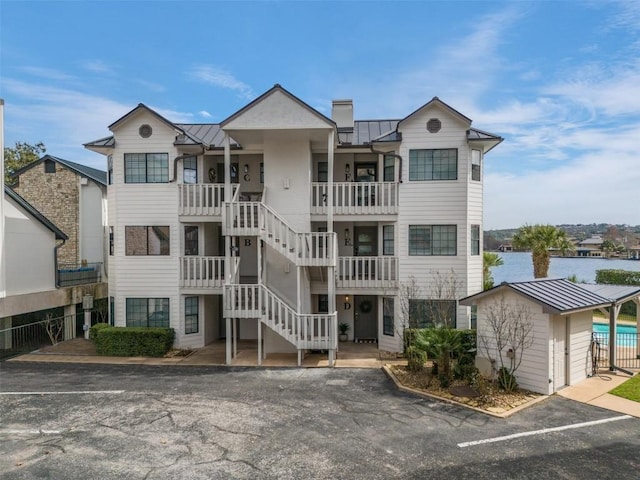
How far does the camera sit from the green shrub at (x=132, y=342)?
1566 cm

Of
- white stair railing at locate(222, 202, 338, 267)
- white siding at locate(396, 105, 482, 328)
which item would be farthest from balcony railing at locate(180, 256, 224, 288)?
white siding at locate(396, 105, 482, 328)

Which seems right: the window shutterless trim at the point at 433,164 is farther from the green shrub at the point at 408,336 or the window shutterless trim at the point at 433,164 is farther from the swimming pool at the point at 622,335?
the swimming pool at the point at 622,335

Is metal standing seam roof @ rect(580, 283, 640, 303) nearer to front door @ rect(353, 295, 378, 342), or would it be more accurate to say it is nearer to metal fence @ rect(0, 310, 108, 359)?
front door @ rect(353, 295, 378, 342)

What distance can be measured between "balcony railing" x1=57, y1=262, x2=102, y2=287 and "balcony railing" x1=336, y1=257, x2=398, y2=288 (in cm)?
1325

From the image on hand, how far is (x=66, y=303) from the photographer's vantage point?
742 inches

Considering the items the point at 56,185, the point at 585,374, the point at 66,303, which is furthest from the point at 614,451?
the point at 56,185

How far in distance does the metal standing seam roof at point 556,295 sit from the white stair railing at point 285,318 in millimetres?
4739

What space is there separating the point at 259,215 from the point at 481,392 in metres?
9.05

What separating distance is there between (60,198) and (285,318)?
54.8 ft

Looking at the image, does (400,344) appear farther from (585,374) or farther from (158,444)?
(158,444)

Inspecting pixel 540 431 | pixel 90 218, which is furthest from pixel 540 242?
pixel 90 218

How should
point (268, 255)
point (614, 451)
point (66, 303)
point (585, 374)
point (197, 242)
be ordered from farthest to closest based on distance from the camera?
point (66, 303)
point (197, 242)
point (268, 255)
point (585, 374)
point (614, 451)

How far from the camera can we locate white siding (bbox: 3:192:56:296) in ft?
54.5

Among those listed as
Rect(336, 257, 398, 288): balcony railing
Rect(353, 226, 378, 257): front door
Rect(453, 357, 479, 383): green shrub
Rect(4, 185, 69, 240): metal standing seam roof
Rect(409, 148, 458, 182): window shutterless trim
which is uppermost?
Rect(409, 148, 458, 182): window shutterless trim
